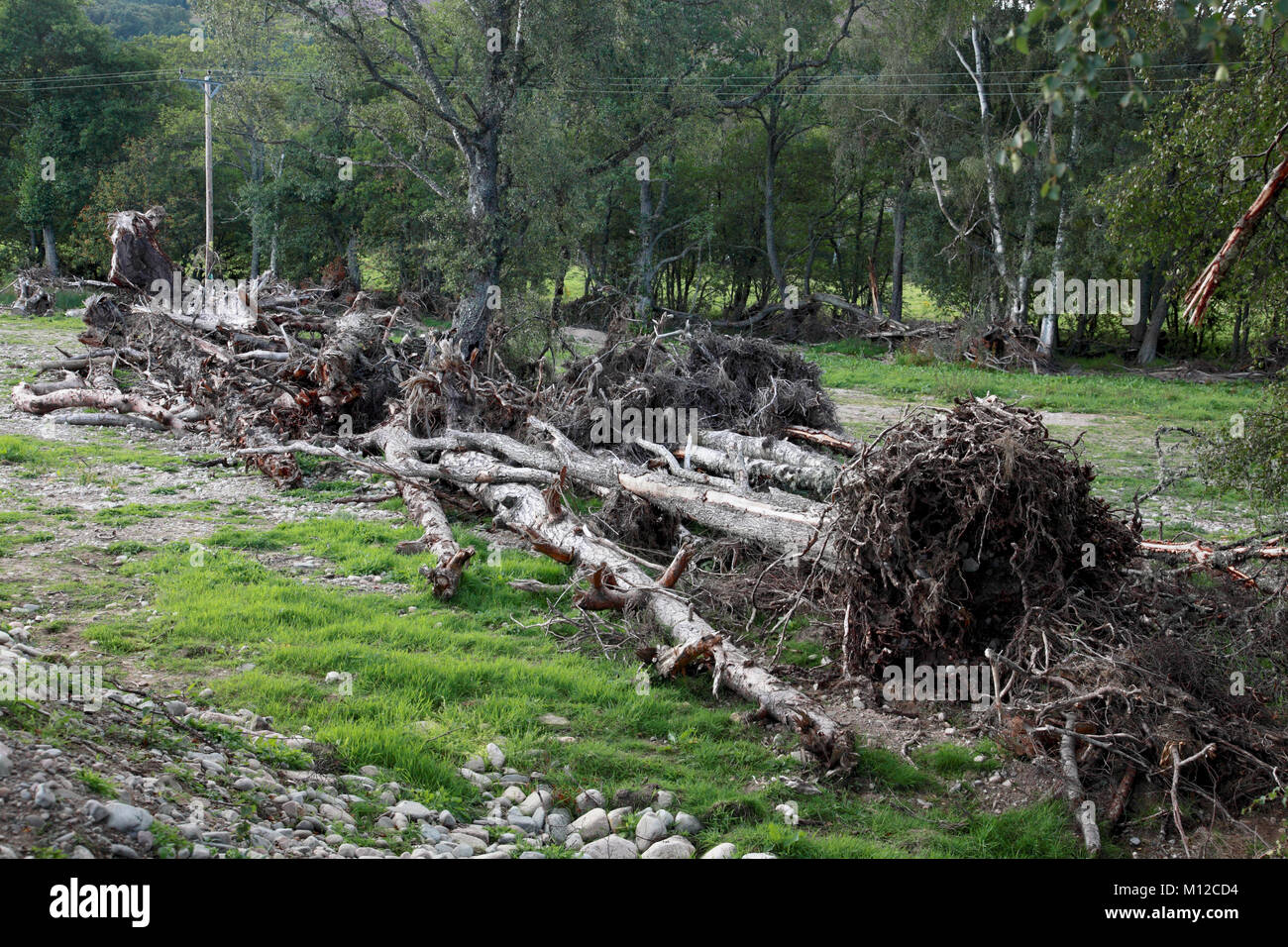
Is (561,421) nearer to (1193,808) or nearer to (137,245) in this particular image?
(1193,808)

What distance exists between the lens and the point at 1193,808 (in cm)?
468

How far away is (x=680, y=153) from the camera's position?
23.4 metres

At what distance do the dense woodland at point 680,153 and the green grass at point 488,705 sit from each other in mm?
3214

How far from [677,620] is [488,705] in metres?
1.63

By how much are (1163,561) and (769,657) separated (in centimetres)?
333

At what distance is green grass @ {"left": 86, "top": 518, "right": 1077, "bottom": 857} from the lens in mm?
4531

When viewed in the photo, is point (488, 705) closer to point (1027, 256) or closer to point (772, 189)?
point (1027, 256)

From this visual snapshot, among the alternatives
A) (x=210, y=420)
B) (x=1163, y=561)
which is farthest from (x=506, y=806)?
(x=210, y=420)

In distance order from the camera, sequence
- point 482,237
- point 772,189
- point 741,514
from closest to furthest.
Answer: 1. point 741,514
2. point 482,237
3. point 772,189

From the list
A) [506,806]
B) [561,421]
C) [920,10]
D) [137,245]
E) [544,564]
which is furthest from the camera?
[920,10]

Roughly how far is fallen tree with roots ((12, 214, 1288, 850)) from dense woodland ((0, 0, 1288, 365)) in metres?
2.58

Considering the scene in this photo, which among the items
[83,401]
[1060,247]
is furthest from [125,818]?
[1060,247]

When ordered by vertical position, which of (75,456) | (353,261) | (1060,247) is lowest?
(75,456)

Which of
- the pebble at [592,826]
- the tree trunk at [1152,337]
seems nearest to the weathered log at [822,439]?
the pebble at [592,826]
